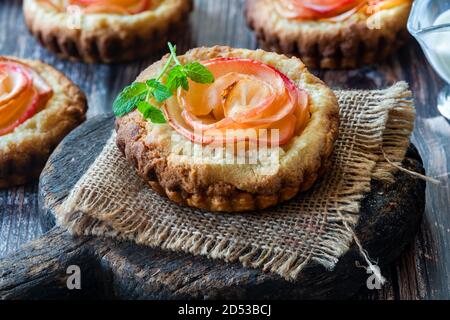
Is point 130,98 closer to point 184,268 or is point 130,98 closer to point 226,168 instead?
point 226,168

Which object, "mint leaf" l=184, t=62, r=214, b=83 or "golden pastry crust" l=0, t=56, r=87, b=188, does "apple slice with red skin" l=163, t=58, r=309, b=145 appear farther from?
"golden pastry crust" l=0, t=56, r=87, b=188

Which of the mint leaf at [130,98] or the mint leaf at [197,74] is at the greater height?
the mint leaf at [197,74]

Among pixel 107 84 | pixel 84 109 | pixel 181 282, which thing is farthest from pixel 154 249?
pixel 107 84

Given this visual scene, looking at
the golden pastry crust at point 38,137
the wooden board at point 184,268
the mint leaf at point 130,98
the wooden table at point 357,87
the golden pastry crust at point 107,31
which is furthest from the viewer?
the golden pastry crust at point 107,31

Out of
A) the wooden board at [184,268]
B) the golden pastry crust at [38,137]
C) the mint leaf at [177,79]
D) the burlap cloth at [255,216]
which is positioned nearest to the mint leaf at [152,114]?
the mint leaf at [177,79]

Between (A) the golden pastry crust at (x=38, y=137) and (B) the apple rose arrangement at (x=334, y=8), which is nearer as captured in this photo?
(A) the golden pastry crust at (x=38, y=137)

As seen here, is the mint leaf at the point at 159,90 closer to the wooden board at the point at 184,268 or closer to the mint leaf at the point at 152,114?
the mint leaf at the point at 152,114

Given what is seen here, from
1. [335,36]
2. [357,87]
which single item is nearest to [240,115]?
[335,36]
